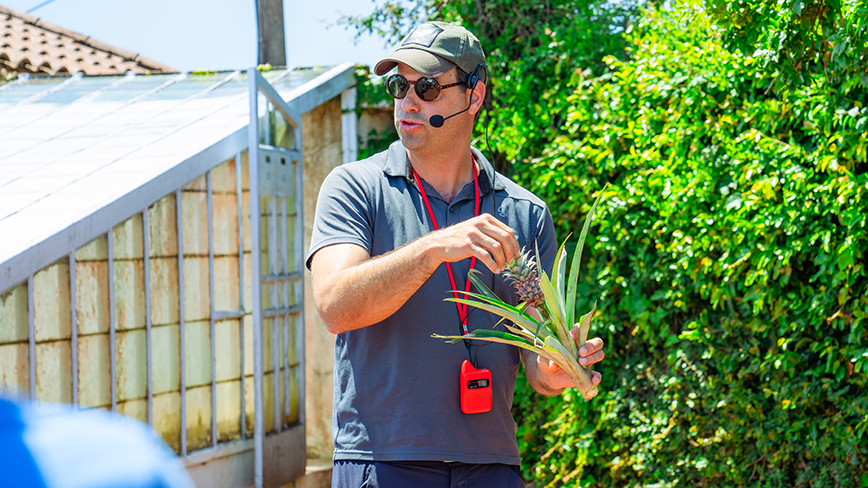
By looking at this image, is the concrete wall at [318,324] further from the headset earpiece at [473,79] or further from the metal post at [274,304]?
the headset earpiece at [473,79]

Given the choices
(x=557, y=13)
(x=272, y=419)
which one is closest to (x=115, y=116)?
(x=272, y=419)

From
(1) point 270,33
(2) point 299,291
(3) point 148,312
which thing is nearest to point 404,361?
(3) point 148,312

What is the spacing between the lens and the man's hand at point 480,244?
1.79m

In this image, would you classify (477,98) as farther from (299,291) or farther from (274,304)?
(299,291)

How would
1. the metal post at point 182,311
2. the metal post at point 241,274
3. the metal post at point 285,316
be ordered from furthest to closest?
1. the metal post at point 285,316
2. the metal post at point 241,274
3. the metal post at point 182,311

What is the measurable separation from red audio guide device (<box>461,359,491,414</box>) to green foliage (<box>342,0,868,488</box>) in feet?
5.79

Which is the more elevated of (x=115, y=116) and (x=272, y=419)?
(x=115, y=116)

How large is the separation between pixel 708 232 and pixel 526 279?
2.39 meters

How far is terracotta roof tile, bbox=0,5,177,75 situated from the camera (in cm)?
838

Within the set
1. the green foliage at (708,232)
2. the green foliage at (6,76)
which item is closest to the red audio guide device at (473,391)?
the green foliage at (708,232)

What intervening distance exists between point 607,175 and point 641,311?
0.86 meters

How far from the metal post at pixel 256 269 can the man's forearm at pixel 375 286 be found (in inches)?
125

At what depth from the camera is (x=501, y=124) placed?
5.41m

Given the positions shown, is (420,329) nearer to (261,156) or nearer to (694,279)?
(694,279)
